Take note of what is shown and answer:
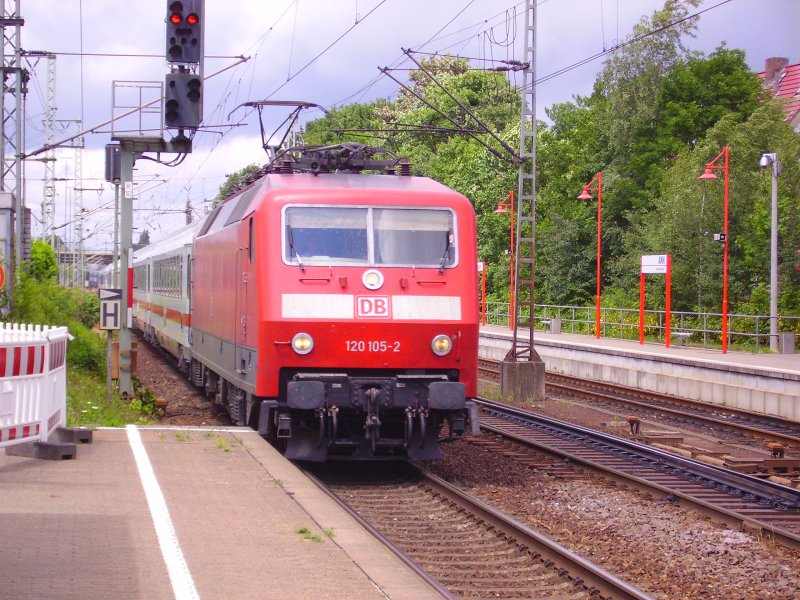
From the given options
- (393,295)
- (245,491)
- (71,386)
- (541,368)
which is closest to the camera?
(245,491)

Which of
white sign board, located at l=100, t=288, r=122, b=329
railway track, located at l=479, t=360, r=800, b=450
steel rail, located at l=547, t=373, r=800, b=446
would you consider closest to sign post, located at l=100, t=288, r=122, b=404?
white sign board, located at l=100, t=288, r=122, b=329

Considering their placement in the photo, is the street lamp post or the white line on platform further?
the street lamp post

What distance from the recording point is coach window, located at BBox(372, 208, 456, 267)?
11.8 metres

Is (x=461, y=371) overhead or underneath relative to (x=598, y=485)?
overhead

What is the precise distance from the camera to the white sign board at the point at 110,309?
54.6 feet

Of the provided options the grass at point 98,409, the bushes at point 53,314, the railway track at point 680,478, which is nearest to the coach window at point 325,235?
the railway track at point 680,478

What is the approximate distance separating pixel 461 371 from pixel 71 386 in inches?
334

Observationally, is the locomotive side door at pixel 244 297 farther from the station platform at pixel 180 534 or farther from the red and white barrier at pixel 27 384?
the red and white barrier at pixel 27 384

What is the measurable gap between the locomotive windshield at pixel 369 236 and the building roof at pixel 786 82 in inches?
1661

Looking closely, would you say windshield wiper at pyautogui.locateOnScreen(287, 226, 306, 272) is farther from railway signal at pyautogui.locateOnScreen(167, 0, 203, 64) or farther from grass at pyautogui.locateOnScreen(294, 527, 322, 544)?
grass at pyautogui.locateOnScreen(294, 527, 322, 544)

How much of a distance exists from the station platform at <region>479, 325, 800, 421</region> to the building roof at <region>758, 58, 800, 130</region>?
2260cm

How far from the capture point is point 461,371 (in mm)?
11781

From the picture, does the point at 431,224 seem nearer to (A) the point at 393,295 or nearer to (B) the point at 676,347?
(A) the point at 393,295

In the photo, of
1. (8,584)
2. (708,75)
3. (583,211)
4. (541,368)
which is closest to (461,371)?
(8,584)
